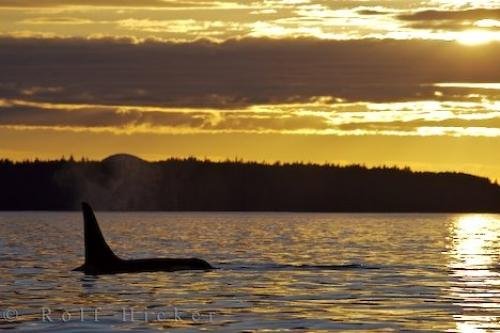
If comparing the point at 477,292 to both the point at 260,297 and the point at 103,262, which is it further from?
the point at 103,262

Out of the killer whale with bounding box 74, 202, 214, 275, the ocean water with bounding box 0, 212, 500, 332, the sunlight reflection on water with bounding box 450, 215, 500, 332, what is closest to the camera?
the ocean water with bounding box 0, 212, 500, 332

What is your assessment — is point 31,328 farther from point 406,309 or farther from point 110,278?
point 110,278

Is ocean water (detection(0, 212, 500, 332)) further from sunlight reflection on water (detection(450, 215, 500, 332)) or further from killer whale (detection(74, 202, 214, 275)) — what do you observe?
killer whale (detection(74, 202, 214, 275))

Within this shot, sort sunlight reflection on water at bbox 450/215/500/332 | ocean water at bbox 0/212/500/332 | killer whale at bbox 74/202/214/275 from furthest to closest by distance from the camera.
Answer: killer whale at bbox 74/202/214/275
sunlight reflection on water at bbox 450/215/500/332
ocean water at bbox 0/212/500/332

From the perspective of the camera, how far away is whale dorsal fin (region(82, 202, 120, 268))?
60719mm

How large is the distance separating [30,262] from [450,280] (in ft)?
74.1

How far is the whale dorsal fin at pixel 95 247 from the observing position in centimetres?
6072
